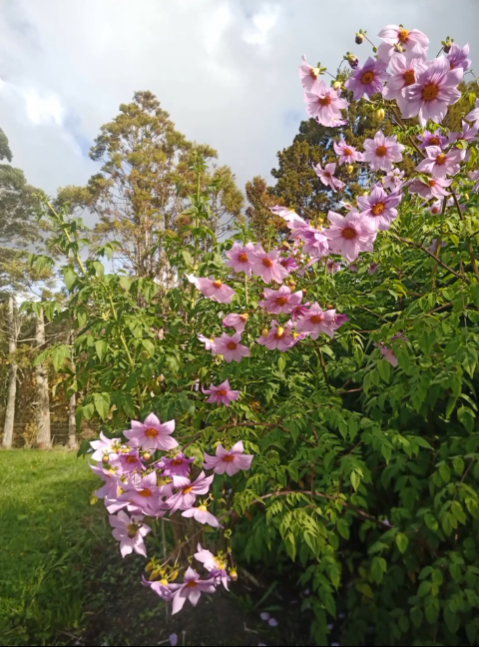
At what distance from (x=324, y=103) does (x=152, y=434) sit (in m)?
1.21

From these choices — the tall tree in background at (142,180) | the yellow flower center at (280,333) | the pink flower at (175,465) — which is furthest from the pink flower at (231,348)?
the tall tree in background at (142,180)

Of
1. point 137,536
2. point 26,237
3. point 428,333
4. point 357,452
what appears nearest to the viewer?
point 428,333

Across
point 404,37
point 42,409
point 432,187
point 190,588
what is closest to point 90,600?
point 190,588

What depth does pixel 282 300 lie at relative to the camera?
5.38 feet

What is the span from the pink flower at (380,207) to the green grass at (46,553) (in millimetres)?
2047

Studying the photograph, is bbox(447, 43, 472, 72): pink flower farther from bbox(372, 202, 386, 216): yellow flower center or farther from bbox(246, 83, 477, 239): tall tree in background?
bbox(246, 83, 477, 239): tall tree in background

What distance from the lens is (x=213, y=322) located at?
7.03 feet

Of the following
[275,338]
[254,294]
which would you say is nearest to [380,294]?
[254,294]

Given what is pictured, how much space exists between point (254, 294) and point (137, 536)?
105 cm

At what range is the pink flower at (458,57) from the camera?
1.52 metres

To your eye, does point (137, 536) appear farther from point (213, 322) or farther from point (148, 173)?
point (148, 173)

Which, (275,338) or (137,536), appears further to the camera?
(275,338)

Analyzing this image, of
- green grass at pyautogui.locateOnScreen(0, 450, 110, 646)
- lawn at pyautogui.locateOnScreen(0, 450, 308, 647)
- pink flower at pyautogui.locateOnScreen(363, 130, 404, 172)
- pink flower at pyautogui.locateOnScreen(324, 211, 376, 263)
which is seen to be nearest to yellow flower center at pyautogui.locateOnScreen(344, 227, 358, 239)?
pink flower at pyautogui.locateOnScreen(324, 211, 376, 263)

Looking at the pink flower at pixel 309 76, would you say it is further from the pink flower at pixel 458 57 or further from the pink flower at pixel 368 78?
the pink flower at pixel 458 57
